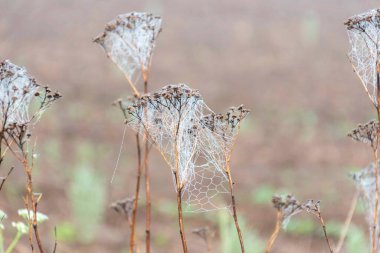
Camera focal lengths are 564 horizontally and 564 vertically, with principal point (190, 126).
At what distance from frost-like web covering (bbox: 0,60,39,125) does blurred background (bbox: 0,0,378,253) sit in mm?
1642

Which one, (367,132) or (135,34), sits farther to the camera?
(135,34)

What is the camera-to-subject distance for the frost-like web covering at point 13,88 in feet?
5.84

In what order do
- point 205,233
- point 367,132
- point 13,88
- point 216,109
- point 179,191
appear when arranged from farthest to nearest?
point 216,109
point 205,233
point 367,132
point 13,88
point 179,191

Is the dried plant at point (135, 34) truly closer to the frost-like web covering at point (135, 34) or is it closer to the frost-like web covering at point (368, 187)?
the frost-like web covering at point (135, 34)

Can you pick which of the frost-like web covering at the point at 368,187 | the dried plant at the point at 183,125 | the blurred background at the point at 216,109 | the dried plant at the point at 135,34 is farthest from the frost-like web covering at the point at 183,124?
the blurred background at the point at 216,109

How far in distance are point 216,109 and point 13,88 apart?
10633mm

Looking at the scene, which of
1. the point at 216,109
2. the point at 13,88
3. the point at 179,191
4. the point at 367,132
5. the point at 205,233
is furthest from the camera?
the point at 216,109

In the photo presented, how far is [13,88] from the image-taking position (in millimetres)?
1799

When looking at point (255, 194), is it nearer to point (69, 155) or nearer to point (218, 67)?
point (69, 155)

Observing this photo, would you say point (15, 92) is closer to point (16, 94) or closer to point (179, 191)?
point (16, 94)

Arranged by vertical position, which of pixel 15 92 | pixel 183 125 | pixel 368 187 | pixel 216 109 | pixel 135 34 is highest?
pixel 216 109

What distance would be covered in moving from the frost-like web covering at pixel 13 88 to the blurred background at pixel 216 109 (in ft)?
5.39

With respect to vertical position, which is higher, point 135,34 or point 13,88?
point 135,34

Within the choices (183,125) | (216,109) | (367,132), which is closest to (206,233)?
(183,125)
